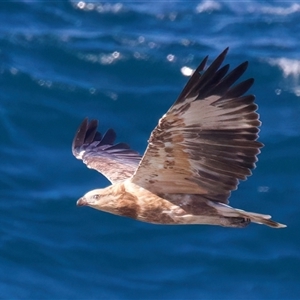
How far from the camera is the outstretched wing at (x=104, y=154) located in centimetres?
973

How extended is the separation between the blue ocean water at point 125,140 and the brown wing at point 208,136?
18.8ft

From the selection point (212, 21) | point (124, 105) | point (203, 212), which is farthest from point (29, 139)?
point (203, 212)

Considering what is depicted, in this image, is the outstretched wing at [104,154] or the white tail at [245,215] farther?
the outstretched wing at [104,154]

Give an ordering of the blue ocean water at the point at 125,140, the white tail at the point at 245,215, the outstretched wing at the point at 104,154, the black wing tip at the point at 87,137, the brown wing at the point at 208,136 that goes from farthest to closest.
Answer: the blue ocean water at the point at 125,140 → the black wing tip at the point at 87,137 → the outstretched wing at the point at 104,154 → the white tail at the point at 245,215 → the brown wing at the point at 208,136

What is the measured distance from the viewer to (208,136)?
776 centimetres

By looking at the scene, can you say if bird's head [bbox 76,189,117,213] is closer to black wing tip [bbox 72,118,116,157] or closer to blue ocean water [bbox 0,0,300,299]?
black wing tip [bbox 72,118,116,157]

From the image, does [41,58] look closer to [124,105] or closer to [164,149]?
[124,105]

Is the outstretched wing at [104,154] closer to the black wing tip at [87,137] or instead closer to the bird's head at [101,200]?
the black wing tip at [87,137]

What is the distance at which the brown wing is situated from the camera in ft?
24.8

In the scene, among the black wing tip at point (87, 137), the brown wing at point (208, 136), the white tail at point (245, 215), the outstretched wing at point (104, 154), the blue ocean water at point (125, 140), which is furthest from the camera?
the blue ocean water at point (125, 140)

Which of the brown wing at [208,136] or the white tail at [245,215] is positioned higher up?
the brown wing at [208,136]

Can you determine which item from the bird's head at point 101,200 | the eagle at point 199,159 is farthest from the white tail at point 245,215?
the bird's head at point 101,200

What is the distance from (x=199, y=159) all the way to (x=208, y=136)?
229mm

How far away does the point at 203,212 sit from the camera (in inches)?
324
